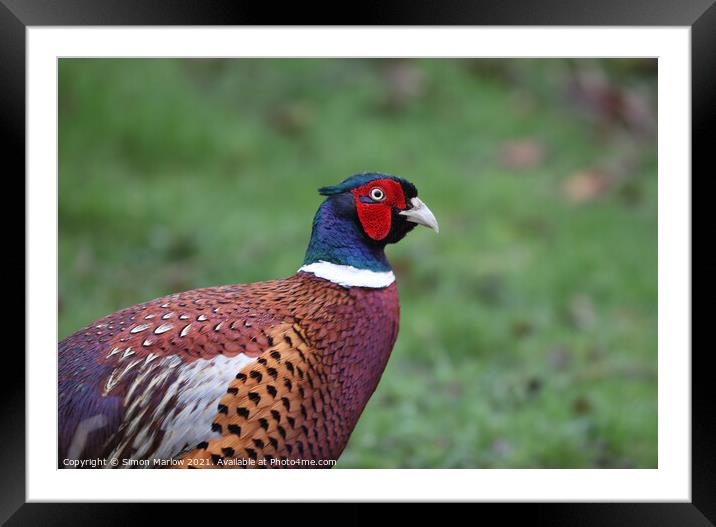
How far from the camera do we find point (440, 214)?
18.1 feet

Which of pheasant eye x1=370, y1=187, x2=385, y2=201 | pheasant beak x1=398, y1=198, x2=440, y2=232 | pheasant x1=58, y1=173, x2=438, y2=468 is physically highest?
pheasant eye x1=370, y1=187, x2=385, y2=201

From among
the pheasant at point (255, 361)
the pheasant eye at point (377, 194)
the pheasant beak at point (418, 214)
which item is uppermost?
the pheasant eye at point (377, 194)

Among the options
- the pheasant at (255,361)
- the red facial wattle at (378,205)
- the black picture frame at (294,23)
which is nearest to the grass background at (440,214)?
the black picture frame at (294,23)

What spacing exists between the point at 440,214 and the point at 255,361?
3.25 meters

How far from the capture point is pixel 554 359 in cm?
450

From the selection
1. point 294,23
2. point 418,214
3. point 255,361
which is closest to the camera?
point 255,361

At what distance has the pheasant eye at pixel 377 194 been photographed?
8.18 feet

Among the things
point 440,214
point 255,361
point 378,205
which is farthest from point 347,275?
point 440,214

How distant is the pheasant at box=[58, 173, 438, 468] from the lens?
238 cm

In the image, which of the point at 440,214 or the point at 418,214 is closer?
the point at 418,214

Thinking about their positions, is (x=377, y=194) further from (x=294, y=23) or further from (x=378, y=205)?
(x=294, y=23)

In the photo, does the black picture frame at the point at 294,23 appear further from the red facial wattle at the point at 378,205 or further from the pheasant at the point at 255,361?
the red facial wattle at the point at 378,205

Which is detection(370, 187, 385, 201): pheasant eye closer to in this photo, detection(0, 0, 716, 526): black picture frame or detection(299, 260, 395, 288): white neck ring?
detection(299, 260, 395, 288): white neck ring

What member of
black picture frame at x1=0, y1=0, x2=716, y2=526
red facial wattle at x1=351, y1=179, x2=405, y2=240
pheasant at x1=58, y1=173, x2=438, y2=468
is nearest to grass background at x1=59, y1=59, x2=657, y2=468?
black picture frame at x1=0, y1=0, x2=716, y2=526
